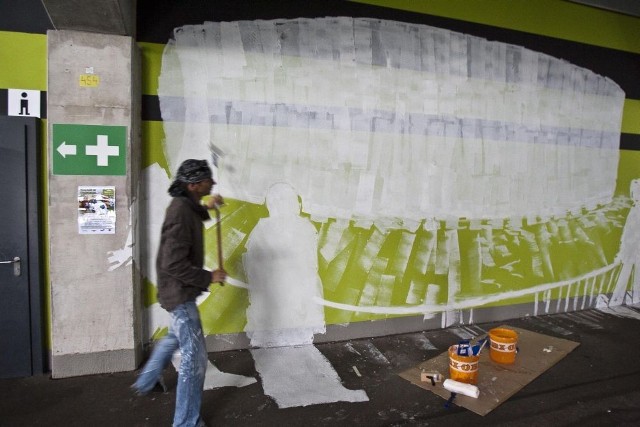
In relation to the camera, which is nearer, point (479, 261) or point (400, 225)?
point (400, 225)

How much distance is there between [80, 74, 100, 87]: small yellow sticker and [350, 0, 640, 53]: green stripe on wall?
2234 millimetres

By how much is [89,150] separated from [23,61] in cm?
78

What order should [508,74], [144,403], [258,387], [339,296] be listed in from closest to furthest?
1. [144,403]
2. [258,387]
3. [339,296]
4. [508,74]

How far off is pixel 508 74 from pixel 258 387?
3851 millimetres

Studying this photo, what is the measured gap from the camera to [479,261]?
4102mm

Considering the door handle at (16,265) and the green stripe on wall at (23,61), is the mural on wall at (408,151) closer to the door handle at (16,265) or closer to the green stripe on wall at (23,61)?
the green stripe on wall at (23,61)

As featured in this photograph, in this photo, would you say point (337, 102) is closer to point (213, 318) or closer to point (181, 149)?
point (181, 149)

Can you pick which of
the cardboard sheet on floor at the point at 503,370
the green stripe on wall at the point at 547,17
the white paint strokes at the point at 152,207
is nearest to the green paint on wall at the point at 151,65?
the white paint strokes at the point at 152,207

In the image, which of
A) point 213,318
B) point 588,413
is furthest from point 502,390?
point 213,318

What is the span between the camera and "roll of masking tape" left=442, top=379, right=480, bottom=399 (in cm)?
271

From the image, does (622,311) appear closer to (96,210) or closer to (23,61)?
(96,210)

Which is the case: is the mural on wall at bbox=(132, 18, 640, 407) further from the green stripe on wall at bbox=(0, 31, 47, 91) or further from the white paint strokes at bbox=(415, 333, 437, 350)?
the green stripe on wall at bbox=(0, 31, 47, 91)

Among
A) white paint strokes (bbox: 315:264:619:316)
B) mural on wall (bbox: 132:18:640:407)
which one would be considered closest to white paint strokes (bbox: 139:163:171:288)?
mural on wall (bbox: 132:18:640:407)

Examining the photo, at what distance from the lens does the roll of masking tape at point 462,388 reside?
271 centimetres
